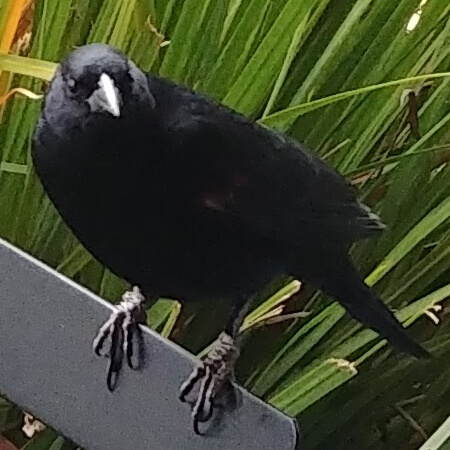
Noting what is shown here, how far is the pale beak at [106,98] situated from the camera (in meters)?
0.44

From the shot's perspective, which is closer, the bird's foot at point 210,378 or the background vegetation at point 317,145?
the bird's foot at point 210,378

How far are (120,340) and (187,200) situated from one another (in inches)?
3.2

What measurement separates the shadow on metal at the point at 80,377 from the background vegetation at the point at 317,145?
133mm

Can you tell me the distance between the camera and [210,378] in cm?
49

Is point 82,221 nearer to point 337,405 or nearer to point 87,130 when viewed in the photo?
point 87,130

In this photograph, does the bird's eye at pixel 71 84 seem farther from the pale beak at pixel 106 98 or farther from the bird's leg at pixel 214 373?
the bird's leg at pixel 214 373

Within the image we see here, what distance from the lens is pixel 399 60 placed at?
2.08 ft

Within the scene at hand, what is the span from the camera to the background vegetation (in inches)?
24.2

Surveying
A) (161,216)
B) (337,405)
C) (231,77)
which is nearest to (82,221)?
(161,216)

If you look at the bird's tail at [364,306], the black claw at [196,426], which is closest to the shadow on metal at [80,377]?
the black claw at [196,426]

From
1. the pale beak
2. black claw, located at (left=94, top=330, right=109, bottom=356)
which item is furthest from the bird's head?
black claw, located at (left=94, top=330, right=109, bottom=356)

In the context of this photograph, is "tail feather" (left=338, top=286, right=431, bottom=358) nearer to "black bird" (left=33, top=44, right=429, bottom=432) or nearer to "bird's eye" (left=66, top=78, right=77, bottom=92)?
"black bird" (left=33, top=44, right=429, bottom=432)

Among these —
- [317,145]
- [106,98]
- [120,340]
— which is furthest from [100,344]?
[317,145]

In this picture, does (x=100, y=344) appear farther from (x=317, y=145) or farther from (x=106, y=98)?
(x=317, y=145)
